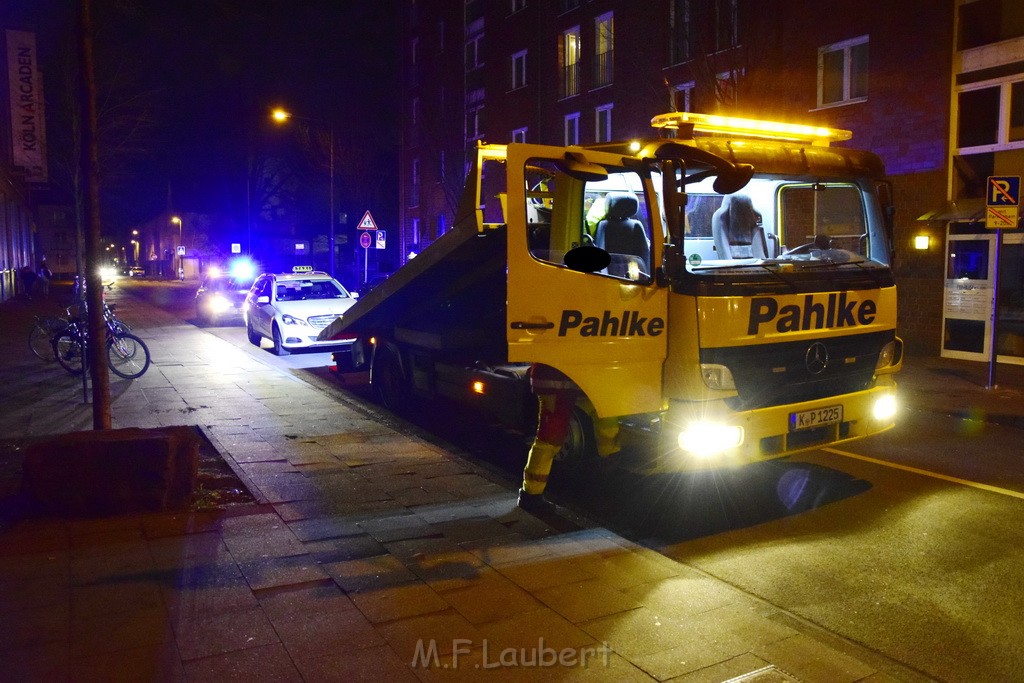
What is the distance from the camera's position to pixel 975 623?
170 inches

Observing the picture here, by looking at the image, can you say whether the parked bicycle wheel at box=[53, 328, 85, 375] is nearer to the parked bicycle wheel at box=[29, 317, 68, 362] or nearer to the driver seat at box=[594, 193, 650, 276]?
the parked bicycle wheel at box=[29, 317, 68, 362]

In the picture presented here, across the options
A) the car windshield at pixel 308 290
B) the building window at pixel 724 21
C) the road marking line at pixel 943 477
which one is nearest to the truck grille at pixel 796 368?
the road marking line at pixel 943 477

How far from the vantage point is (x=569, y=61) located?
96.0 feet

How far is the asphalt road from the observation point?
167 inches

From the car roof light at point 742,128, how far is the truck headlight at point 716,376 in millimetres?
1937

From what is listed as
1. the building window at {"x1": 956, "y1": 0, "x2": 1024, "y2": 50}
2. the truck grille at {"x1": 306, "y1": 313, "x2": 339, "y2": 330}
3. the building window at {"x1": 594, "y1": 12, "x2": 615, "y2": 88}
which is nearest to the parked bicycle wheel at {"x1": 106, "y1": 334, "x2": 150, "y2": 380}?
the truck grille at {"x1": 306, "y1": 313, "x2": 339, "y2": 330}

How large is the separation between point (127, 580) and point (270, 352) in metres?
12.6

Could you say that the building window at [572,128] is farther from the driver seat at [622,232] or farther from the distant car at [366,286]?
the driver seat at [622,232]

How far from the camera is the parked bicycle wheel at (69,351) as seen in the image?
12.9 meters

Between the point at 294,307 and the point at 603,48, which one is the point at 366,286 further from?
the point at 603,48

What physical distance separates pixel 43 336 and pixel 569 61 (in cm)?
2039

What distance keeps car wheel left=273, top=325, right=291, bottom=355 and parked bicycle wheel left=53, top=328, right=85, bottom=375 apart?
358 cm

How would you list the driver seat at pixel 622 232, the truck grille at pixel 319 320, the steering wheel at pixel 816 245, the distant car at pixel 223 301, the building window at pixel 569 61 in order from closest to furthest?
1. the driver seat at pixel 622 232
2. the steering wheel at pixel 816 245
3. the truck grille at pixel 319 320
4. the distant car at pixel 223 301
5. the building window at pixel 569 61

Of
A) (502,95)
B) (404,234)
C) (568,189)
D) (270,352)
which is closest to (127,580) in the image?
(568,189)
